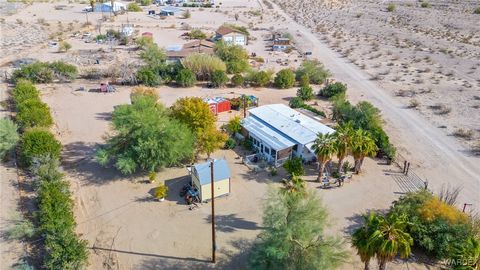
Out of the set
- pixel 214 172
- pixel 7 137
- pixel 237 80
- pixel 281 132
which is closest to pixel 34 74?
pixel 7 137

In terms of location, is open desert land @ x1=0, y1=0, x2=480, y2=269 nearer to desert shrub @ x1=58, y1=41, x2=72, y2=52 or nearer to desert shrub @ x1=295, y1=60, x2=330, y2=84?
desert shrub @ x1=58, y1=41, x2=72, y2=52

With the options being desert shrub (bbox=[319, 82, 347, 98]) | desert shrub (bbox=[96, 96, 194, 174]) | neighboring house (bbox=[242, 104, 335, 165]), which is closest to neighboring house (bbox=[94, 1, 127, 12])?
desert shrub (bbox=[319, 82, 347, 98])

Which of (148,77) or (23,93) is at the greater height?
(148,77)

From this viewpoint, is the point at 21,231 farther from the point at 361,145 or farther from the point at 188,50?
the point at 188,50

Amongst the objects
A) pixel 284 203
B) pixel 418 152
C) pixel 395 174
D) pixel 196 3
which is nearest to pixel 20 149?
pixel 284 203

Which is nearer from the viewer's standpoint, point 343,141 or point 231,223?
point 231,223

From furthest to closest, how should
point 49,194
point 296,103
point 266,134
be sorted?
point 296,103
point 266,134
point 49,194

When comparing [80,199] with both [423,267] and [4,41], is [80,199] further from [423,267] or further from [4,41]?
[4,41]
